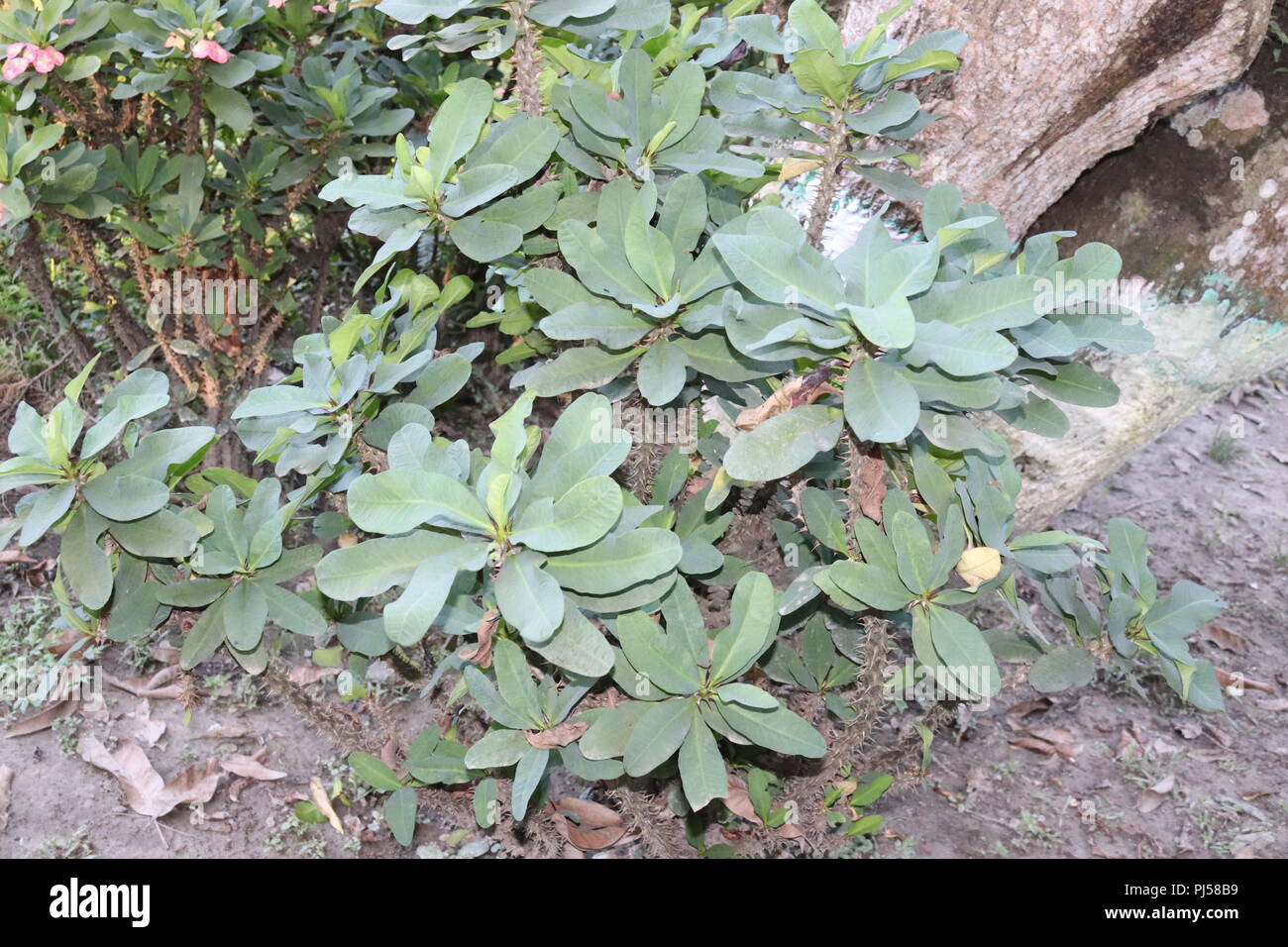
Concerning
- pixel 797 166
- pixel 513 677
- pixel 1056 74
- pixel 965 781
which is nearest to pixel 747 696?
pixel 513 677

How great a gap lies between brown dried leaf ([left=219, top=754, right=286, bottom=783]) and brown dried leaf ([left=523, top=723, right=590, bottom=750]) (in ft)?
3.88

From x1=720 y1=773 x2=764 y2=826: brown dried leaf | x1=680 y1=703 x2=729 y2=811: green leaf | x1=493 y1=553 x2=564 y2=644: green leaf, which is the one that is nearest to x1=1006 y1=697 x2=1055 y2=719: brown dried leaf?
x1=720 y1=773 x2=764 y2=826: brown dried leaf

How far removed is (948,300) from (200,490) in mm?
1203

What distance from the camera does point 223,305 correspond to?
2.93 m

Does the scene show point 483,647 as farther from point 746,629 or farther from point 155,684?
point 155,684

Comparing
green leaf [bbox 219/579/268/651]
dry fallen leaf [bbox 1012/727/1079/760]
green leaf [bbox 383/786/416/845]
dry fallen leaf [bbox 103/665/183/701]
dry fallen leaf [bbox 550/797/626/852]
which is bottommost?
dry fallen leaf [bbox 103/665/183/701]

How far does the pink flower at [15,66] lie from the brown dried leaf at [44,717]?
1.45 metres

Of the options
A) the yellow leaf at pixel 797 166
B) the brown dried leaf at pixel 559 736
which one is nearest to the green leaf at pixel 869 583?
the brown dried leaf at pixel 559 736

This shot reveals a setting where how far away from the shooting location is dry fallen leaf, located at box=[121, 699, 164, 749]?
2408mm

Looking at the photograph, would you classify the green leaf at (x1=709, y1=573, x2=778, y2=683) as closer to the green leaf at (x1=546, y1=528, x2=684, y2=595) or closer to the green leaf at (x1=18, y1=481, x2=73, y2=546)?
the green leaf at (x1=546, y1=528, x2=684, y2=595)

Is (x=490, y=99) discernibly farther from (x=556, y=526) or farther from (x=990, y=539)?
(x=990, y=539)

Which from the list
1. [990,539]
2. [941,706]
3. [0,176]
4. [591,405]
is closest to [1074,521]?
[941,706]

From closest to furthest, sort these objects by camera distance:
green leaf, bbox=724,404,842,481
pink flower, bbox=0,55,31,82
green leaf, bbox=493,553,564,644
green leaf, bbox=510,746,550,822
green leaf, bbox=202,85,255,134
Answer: green leaf, bbox=493,553,564,644 < green leaf, bbox=724,404,842,481 < green leaf, bbox=510,746,550,822 < pink flower, bbox=0,55,31,82 < green leaf, bbox=202,85,255,134

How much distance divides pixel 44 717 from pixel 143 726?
232 millimetres
